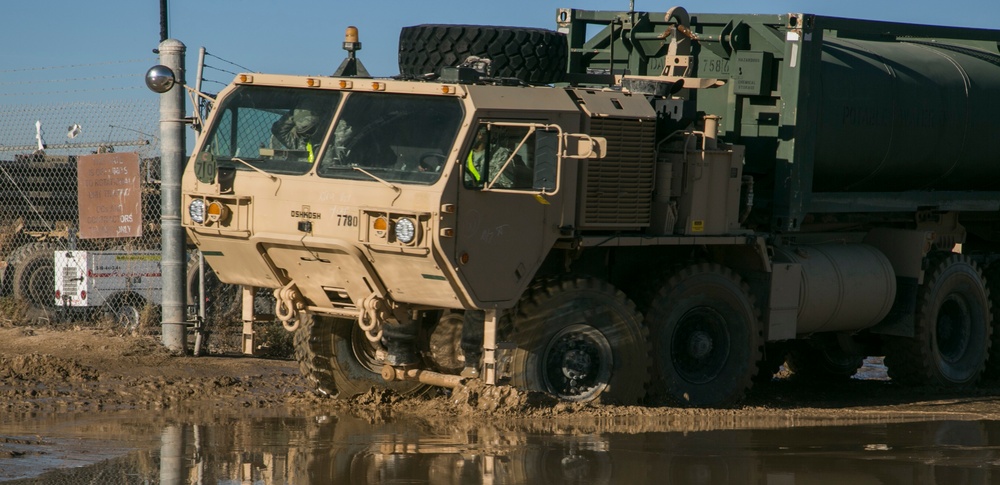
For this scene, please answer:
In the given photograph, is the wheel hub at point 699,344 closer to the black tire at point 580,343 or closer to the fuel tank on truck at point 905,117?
the black tire at point 580,343

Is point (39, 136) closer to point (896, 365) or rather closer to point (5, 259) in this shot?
point (5, 259)

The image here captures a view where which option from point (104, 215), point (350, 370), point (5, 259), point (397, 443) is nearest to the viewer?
point (397, 443)

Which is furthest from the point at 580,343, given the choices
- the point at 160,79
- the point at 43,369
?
the point at 43,369

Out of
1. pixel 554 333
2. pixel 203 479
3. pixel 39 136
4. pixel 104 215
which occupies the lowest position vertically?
pixel 203 479

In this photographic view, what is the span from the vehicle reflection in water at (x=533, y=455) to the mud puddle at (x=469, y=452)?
0.04 ft

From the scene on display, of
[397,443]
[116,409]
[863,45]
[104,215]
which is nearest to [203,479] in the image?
[397,443]

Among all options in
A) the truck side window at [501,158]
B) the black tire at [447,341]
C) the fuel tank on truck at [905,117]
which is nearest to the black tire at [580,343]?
the black tire at [447,341]

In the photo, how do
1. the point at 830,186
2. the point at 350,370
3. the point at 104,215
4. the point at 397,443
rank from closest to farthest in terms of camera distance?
1. the point at 397,443
2. the point at 350,370
3. the point at 830,186
4. the point at 104,215

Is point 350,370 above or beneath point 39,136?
beneath

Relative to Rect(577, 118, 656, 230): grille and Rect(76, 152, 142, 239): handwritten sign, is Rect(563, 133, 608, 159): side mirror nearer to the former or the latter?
Rect(577, 118, 656, 230): grille

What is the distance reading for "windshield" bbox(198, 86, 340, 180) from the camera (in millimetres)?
9805

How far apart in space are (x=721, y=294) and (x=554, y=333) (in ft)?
6.04

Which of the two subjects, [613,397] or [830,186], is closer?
[613,397]

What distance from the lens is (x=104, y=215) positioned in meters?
13.3
